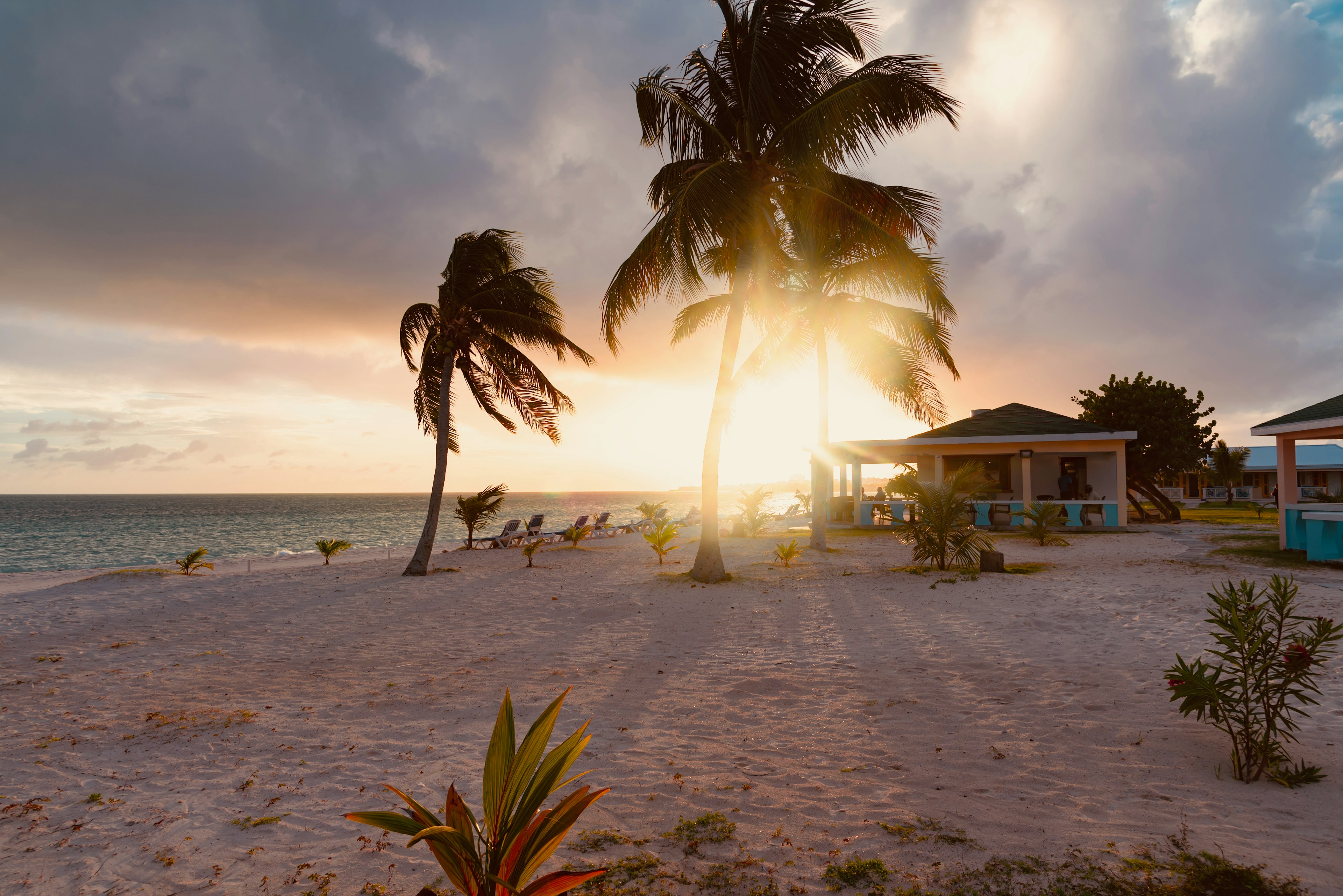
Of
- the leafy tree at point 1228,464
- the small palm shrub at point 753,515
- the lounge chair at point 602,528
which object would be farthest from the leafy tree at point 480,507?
the leafy tree at point 1228,464

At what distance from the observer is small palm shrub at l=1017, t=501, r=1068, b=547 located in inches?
582

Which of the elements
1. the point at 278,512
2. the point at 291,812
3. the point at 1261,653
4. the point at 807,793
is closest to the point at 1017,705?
the point at 1261,653

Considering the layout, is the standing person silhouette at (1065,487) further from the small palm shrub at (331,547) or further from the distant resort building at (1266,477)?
the small palm shrub at (331,547)

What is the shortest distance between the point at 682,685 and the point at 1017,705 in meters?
2.60

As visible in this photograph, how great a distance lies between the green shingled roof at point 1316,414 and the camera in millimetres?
10797

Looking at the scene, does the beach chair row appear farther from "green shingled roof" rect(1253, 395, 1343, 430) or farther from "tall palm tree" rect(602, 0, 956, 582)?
"green shingled roof" rect(1253, 395, 1343, 430)

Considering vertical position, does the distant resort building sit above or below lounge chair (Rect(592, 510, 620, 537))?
above

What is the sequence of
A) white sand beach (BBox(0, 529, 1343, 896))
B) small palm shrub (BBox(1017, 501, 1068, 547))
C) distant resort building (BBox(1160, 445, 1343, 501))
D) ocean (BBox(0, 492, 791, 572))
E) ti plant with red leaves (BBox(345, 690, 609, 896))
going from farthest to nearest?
distant resort building (BBox(1160, 445, 1343, 501)) → ocean (BBox(0, 492, 791, 572)) → small palm shrub (BBox(1017, 501, 1068, 547)) → white sand beach (BBox(0, 529, 1343, 896)) → ti plant with red leaves (BBox(345, 690, 609, 896))

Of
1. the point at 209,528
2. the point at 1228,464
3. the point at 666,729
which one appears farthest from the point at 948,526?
the point at 209,528

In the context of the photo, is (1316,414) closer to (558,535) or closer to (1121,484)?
(1121,484)

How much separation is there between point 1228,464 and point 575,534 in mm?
40841

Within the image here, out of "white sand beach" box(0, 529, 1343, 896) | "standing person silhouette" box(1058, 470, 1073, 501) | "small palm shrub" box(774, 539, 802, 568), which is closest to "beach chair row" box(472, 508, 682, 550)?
"small palm shrub" box(774, 539, 802, 568)

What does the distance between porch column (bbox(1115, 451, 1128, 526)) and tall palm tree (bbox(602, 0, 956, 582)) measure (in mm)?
12685

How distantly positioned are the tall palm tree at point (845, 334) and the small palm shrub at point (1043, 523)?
125 inches
